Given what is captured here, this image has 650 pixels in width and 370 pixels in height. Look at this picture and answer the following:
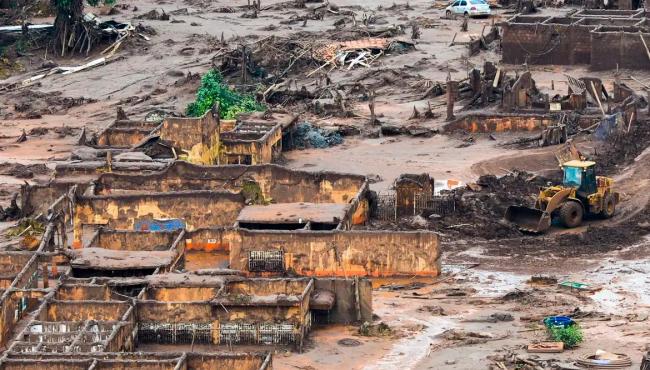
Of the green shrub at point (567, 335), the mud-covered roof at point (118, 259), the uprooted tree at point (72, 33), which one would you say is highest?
the uprooted tree at point (72, 33)

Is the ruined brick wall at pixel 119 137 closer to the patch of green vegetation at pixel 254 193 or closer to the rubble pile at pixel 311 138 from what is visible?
the rubble pile at pixel 311 138

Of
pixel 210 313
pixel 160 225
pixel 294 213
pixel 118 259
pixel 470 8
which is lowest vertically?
pixel 210 313

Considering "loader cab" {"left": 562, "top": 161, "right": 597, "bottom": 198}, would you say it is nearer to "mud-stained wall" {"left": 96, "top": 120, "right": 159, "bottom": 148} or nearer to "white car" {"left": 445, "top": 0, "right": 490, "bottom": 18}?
"mud-stained wall" {"left": 96, "top": 120, "right": 159, "bottom": 148}

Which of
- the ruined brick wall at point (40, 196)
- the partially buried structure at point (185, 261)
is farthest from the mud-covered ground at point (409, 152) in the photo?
the ruined brick wall at point (40, 196)

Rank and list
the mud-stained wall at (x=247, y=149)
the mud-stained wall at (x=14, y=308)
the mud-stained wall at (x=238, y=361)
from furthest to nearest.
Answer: the mud-stained wall at (x=247, y=149) → the mud-stained wall at (x=14, y=308) → the mud-stained wall at (x=238, y=361)

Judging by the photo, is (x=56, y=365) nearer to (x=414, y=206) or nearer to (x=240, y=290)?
(x=240, y=290)

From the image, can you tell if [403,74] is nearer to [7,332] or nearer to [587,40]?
[587,40]

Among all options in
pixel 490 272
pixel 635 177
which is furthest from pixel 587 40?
pixel 490 272

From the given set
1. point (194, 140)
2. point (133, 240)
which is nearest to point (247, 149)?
point (194, 140)
